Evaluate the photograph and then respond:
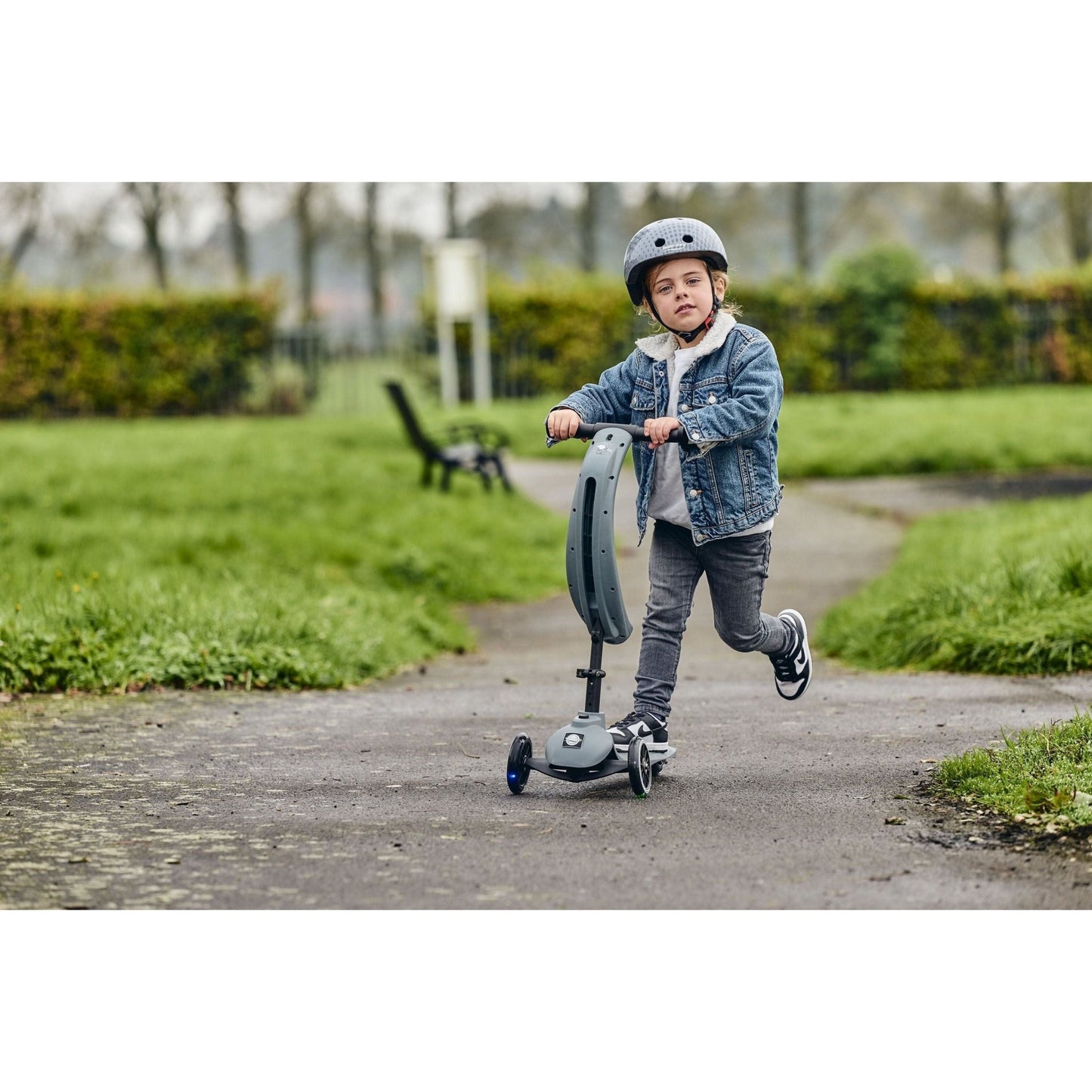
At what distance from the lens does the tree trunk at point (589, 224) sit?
36.2 meters

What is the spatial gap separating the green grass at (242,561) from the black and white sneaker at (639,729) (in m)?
2.30

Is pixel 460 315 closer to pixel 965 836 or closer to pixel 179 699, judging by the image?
pixel 179 699

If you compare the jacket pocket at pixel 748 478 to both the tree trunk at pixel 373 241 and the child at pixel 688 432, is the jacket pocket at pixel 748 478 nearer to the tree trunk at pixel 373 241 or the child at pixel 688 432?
the child at pixel 688 432

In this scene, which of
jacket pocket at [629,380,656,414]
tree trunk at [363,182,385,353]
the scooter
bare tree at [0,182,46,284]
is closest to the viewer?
the scooter

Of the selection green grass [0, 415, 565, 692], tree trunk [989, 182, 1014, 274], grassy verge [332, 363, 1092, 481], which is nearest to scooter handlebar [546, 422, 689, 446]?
green grass [0, 415, 565, 692]

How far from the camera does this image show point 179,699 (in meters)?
6.16

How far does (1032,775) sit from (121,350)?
20.0m

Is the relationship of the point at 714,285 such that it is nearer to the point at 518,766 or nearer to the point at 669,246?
the point at 669,246

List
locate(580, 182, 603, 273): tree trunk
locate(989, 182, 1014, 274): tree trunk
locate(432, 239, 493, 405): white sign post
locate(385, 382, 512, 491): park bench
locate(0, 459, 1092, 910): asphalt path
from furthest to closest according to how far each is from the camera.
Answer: locate(989, 182, 1014, 274): tree trunk, locate(580, 182, 603, 273): tree trunk, locate(432, 239, 493, 405): white sign post, locate(385, 382, 512, 491): park bench, locate(0, 459, 1092, 910): asphalt path

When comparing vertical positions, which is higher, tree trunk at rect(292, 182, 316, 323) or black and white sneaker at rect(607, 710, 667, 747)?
tree trunk at rect(292, 182, 316, 323)

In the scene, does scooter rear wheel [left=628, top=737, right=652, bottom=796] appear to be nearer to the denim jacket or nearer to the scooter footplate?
the scooter footplate

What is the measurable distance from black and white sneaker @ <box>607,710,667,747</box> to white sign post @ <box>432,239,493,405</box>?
668 inches

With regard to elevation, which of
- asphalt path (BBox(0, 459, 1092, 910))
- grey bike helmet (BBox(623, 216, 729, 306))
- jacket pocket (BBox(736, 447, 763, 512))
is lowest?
asphalt path (BBox(0, 459, 1092, 910))

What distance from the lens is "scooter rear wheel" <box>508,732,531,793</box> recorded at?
452 cm
